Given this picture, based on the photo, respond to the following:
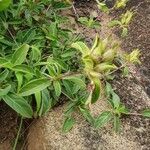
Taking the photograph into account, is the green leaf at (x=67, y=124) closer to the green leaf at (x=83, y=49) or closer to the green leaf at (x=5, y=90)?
the green leaf at (x=5, y=90)

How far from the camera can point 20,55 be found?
1570mm

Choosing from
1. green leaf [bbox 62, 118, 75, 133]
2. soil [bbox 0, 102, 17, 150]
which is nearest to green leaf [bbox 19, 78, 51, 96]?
green leaf [bbox 62, 118, 75, 133]

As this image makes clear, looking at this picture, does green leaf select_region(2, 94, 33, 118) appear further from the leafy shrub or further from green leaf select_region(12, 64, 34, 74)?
green leaf select_region(12, 64, 34, 74)

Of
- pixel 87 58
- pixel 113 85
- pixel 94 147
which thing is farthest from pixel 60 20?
pixel 87 58

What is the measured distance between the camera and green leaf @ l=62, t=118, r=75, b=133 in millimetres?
1793

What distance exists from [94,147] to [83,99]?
0.22 m

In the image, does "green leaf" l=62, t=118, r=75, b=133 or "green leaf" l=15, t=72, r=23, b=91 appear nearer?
"green leaf" l=15, t=72, r=23, b=91

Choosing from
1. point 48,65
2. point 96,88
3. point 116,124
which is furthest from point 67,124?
point 96,88

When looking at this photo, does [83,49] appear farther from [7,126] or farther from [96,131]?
[7,126]

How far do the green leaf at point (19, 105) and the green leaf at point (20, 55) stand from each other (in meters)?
0.13

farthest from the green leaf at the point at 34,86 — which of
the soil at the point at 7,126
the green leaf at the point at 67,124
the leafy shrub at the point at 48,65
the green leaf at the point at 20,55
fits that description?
the soil at the point at 7,126

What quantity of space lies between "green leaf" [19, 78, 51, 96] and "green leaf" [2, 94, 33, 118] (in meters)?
0.07

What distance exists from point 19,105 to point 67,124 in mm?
296

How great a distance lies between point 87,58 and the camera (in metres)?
1.27
